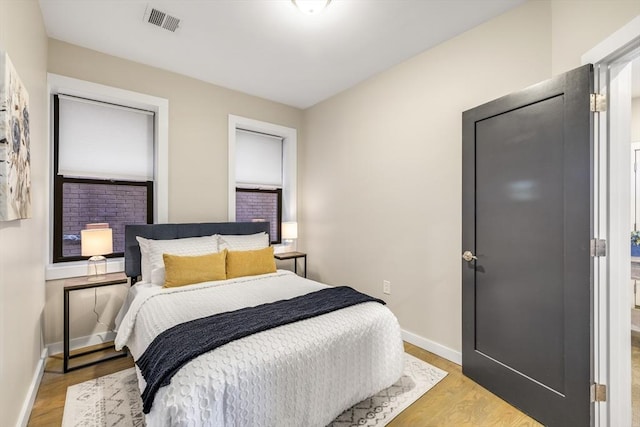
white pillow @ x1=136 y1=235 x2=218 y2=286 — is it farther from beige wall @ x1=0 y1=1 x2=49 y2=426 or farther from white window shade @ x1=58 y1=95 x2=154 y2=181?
white window shade @ x1=58 y1=95 x2=154 y2=181

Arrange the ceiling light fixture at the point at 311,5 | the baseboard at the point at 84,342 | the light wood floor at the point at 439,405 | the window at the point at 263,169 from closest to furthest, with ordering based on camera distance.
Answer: the light wood floor at the point at 439,405, the ceiling light fixture at the point at 311,5, the baseboard at the point at 84,342, the window at the point at 263,169

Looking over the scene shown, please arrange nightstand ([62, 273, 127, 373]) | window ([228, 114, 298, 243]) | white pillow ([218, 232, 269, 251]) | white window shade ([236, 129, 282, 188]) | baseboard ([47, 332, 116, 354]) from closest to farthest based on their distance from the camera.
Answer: nightstand ([62, 273, 127, 373]), baseboard ([47, 332, 116, 354]), white pillow ([218, 232, 269, 251]), window ([228, 114, 298, 243]), white window shade ([236, 129, 282, 188])

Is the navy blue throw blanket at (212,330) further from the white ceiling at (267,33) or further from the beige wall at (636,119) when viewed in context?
the beige wall at (636,119)

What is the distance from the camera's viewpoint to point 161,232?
119 inches

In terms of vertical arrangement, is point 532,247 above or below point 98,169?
below

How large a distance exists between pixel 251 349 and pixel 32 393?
174 centimetres

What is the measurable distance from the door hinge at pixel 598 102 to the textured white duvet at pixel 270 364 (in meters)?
1.72

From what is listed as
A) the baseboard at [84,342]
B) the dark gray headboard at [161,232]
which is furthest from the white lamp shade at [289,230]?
the baseboard at [84,342]

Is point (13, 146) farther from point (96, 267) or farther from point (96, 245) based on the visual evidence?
point (96, 267)

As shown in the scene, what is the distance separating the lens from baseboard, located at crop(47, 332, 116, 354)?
2.63 m

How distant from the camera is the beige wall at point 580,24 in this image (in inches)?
59.4

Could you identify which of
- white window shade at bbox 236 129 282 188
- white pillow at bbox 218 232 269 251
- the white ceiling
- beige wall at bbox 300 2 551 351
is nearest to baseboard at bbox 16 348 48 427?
white pillow at bbox 218 232 269 251

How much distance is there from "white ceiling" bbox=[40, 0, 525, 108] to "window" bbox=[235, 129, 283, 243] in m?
0.92

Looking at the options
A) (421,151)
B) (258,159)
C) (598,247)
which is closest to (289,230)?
(258,159)
